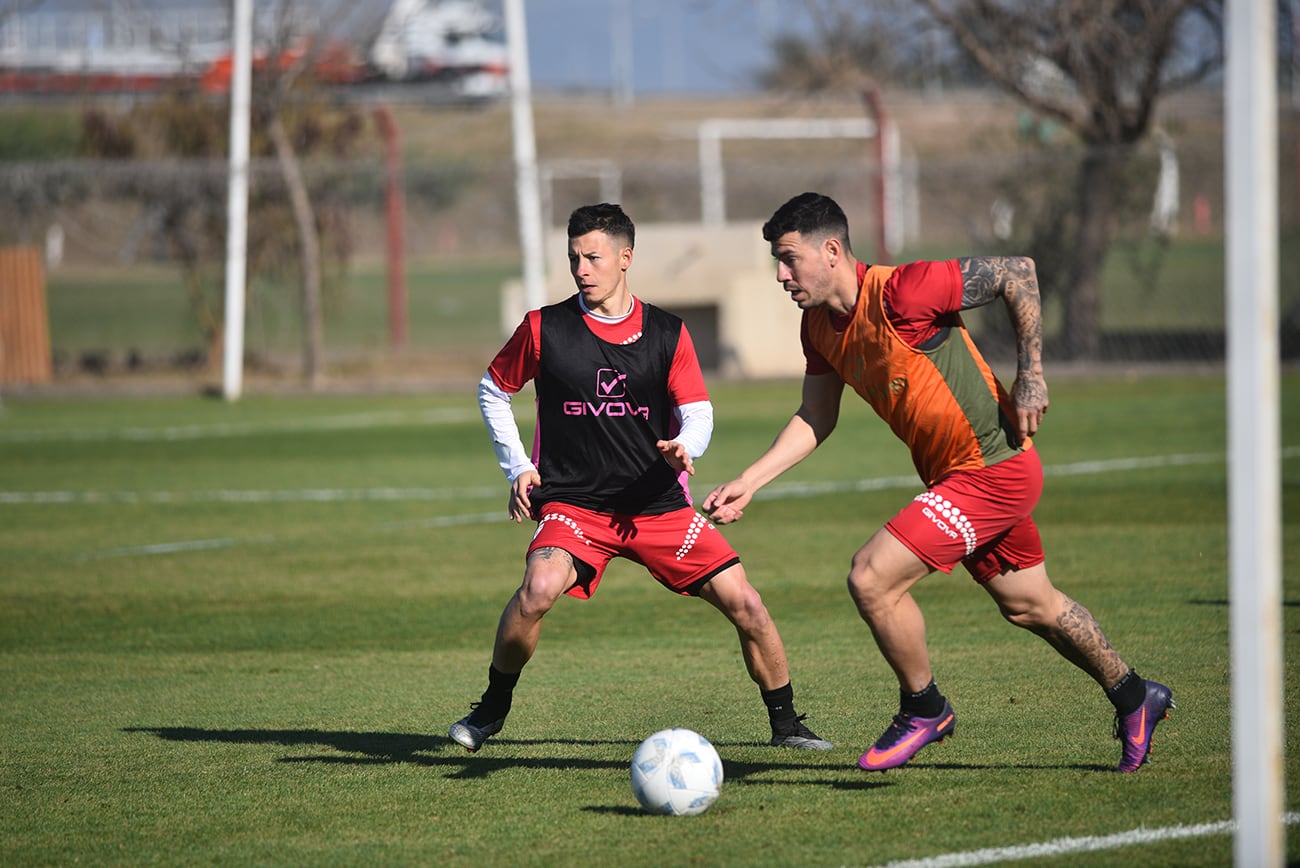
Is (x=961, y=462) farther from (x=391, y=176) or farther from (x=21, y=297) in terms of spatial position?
(x=21, y=297)

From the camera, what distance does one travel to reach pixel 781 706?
5797 millimetres

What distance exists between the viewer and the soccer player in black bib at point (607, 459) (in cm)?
570

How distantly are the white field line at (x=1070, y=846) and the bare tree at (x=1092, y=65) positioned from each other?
1836 centimetres

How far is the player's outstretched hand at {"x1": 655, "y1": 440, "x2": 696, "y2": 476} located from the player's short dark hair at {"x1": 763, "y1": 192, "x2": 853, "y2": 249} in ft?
2.50

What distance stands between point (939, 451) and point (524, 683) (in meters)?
2.49

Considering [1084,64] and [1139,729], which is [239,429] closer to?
[1084,64]

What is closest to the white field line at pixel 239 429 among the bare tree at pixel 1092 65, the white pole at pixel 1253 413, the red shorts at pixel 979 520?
Result: the bare tree at pixel 1092 65

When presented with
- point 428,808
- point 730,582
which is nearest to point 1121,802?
point 730,582

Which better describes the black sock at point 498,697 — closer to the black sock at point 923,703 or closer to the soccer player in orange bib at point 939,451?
the soccer player in orange bib at point 939,451

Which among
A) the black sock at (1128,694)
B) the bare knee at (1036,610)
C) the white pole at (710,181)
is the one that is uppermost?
the white pole at (710,181)

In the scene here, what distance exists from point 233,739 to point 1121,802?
3.29 m

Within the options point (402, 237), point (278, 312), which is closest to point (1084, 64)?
point (402, 237)

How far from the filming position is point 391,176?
79.1ft

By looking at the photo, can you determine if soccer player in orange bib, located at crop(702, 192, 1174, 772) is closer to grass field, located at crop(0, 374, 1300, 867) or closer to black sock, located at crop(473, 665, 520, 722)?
grass field, located at crop(0, 374, 1300, 867)
